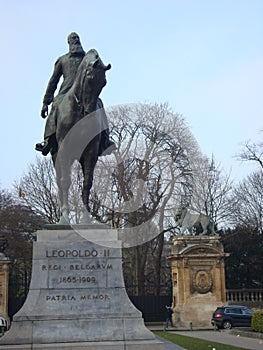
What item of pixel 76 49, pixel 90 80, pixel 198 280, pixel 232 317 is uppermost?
pixel 76 49

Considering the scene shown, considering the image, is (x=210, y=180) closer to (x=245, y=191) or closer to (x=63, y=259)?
(x=245, y=191)

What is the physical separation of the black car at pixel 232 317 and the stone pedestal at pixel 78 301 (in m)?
18.6

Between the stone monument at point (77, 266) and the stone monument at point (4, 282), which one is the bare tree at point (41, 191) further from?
the stone monument at point (77, 266)

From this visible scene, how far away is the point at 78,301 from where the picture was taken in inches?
389

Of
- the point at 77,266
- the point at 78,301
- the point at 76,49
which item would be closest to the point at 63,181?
the point at 77,266

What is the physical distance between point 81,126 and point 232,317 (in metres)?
19.4

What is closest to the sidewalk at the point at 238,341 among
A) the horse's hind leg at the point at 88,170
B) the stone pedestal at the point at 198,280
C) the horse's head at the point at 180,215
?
the horse's hind leg at the point at 88,170

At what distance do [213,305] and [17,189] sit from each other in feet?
56.3

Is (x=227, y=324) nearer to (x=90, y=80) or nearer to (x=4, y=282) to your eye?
(x=4, y=282)

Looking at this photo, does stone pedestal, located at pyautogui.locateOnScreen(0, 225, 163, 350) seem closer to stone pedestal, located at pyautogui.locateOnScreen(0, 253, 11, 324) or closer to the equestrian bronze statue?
the equestrian bronze statue

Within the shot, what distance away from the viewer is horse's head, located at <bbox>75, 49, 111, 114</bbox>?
10.3 m

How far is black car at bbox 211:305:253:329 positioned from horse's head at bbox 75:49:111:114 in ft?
64.1

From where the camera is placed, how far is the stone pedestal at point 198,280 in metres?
30.7

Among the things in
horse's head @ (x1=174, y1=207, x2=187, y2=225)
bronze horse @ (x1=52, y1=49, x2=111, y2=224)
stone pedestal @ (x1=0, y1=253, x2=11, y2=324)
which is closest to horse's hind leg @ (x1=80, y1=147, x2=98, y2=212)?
bronze horse @ (x1=52, y1=49, x2=111, y2=224)
